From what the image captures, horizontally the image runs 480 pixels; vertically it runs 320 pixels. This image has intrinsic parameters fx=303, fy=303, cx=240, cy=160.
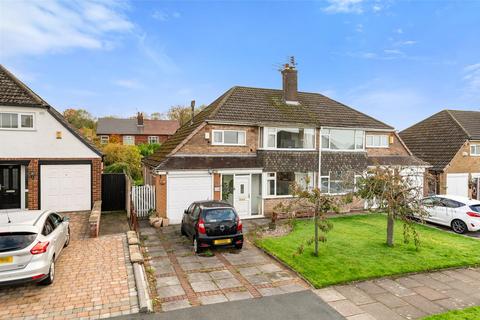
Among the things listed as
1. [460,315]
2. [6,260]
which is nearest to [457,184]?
[460,315]

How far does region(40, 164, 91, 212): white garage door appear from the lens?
1502cm

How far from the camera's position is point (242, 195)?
55.2 feet

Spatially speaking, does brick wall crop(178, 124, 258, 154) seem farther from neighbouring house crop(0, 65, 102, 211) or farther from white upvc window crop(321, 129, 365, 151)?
neighbouring house crop(0, 65, 102, 211)

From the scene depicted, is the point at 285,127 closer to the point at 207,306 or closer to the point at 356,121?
the point at 356,121

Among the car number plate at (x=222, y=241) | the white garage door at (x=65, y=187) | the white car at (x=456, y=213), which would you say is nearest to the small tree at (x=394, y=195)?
the white car at (x=456, y=213)

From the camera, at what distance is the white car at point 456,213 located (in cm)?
1433

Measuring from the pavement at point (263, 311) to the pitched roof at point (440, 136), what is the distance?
2019 cm

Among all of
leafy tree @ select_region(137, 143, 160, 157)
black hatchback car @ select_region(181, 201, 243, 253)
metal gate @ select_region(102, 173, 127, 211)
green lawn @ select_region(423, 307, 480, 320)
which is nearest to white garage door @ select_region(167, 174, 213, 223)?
metal gate @ select_region(102, 173, 127, 211)

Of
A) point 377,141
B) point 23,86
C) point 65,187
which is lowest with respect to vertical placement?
point 65,187

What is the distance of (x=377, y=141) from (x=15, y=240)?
66.3 feet

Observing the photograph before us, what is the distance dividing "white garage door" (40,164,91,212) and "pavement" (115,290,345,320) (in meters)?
10.7

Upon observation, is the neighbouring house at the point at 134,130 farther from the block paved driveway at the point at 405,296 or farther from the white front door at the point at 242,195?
the block paved driveway at the point at 405,296

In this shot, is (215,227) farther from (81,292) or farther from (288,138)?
(288,138)

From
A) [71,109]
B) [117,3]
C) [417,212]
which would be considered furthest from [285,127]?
[71,109]
